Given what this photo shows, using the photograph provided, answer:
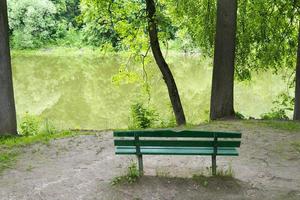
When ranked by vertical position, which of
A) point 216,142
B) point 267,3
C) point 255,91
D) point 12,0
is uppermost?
point 12,0

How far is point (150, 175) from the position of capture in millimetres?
5582

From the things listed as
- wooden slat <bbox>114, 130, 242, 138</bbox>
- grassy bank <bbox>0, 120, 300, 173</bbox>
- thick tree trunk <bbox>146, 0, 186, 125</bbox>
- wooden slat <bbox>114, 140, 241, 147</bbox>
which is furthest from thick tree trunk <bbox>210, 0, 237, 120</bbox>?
wooden slat <bbox>114, 130, 242, 138</bbox>

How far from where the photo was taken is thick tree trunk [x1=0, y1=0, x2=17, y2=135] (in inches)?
326

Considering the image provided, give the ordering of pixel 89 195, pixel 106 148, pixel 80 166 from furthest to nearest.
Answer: pixel 106 148
pixel 80 166
pixel 89 195

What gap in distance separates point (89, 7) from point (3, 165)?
6.08m

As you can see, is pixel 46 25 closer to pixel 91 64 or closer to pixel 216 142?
pixel 91 64

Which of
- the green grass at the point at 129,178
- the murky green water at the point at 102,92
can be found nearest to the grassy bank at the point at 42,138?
the green grass at the point at 129,178

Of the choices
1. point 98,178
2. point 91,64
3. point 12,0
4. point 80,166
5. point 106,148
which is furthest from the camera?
point 12,0

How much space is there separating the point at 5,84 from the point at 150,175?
430 cm

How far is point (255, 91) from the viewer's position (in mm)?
22781

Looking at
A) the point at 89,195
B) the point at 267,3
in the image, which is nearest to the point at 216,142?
the point at 89,195

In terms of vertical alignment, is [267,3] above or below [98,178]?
above

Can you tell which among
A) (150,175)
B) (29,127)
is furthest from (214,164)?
(29,127)

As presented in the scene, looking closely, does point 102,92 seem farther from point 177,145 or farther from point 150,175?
point 177,145
